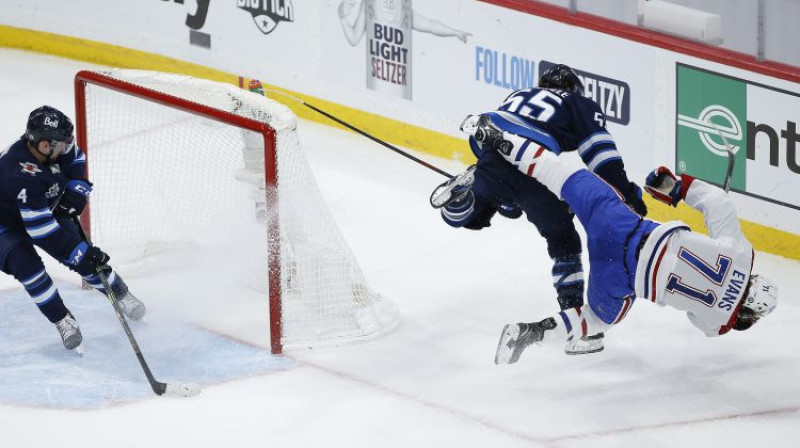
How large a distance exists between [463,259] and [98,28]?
3.33m

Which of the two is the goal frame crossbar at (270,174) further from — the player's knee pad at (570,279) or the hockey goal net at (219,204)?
the player's knee pad at (570,279)

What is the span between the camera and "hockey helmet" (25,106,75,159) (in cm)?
554

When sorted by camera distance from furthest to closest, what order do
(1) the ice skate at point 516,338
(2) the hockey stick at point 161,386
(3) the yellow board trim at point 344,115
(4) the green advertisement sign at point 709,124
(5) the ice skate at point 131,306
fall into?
(3) the yellow board trim at point 344,115
(4) the green advertisement sign at point 709,124
(5) the ice skate at point 131,306
(2) the hockey stick at point 161,386
(1) the ice skate at point 516,338

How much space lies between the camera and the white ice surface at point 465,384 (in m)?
5.18

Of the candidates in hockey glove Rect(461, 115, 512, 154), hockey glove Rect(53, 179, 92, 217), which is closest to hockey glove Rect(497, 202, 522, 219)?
hockey glove Rect(461, 115, 512, 154)

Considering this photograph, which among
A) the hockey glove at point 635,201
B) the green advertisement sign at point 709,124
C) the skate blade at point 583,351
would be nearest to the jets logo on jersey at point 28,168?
the skate blade at point 583,351

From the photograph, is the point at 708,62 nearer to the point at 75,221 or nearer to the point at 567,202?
the point at 567,202

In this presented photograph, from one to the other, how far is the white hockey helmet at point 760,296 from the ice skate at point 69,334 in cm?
252

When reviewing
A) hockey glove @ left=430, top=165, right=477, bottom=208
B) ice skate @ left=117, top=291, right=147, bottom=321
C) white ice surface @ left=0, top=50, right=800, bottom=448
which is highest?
hockey glove @ left=430, top=165, right=477, bottom=208

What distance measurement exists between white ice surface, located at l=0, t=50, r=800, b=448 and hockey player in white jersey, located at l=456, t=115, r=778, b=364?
11.5 inches

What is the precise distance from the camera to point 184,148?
6371mm

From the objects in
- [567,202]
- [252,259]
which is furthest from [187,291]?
[567,202]

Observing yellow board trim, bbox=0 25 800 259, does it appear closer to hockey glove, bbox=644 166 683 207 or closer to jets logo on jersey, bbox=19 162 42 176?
hockey glove, bbox=644 166 683 207

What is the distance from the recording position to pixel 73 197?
5.84 metres
